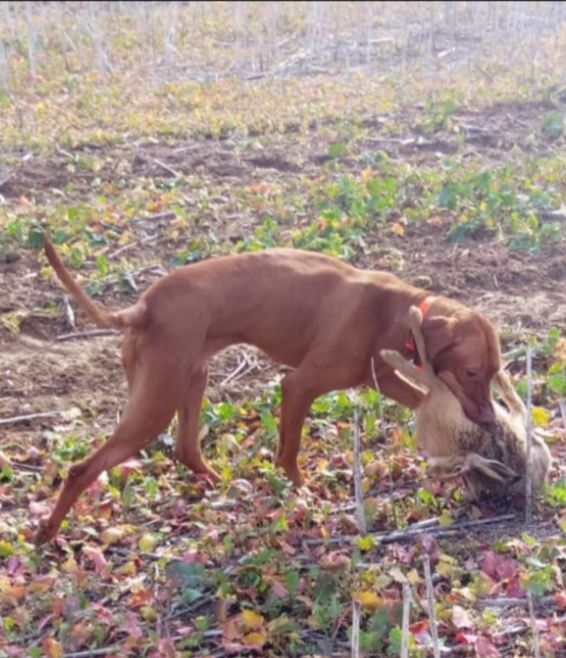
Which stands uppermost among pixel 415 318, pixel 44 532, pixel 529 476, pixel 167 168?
pixel 415 318

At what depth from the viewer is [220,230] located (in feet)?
27.8

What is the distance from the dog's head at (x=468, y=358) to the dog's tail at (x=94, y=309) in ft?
3.87

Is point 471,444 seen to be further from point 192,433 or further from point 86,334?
point 86,334

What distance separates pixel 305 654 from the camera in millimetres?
3920

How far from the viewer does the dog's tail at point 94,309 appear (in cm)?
471

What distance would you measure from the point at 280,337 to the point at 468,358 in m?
0.94

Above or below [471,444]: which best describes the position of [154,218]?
below

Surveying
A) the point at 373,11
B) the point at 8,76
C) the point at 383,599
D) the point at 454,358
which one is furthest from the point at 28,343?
the point at 373,11

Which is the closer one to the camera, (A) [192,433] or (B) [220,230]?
(A) [192,433]

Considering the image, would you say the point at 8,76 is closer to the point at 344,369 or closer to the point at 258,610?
the point at 344,369

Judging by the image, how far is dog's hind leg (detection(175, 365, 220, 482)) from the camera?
213 inches

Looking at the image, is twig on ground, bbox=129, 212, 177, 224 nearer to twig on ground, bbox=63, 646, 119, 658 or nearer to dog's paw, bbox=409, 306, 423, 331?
dog's paw, bbox=409, 306, 423, 331

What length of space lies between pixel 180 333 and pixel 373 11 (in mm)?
15018

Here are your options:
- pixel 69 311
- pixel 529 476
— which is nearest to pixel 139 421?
pixel 529 476
